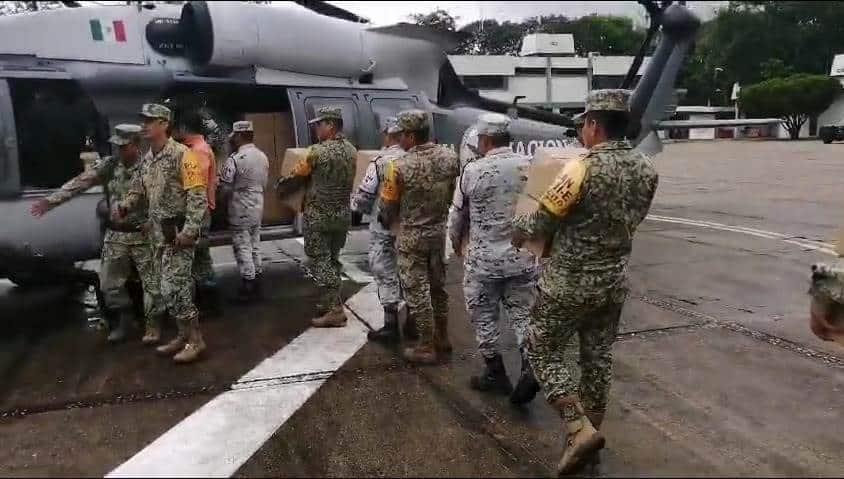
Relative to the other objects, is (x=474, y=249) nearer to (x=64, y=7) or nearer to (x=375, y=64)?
(x=375, y=64)

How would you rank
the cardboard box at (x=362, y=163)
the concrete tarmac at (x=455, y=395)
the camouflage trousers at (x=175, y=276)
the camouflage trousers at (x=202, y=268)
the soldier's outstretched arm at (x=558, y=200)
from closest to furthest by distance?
1. the soldier's outstretched arm at (x=558, y=200)
2. the concrete tarmac at (x=455, y=395)
3. the camouflage trousers at (x=175, y=276)
4. the cardboard box at (x=362, y=163)
5. the camouflage trousers at (x=202, y=268)

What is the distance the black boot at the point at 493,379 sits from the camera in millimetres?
4203

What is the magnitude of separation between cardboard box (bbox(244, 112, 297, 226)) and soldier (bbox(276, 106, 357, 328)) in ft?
5.70

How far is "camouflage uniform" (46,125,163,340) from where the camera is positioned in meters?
5.07

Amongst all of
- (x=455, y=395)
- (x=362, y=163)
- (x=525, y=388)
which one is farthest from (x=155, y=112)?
(x=525, y=388)

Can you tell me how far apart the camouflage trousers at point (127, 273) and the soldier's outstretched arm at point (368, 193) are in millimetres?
1542

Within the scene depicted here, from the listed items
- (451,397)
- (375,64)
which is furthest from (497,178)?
(375,64)

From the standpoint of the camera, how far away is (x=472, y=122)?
8102 millimetres

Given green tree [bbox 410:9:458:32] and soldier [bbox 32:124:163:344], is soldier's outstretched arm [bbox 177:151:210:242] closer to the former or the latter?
soldier [bbox 32:124:163:344]

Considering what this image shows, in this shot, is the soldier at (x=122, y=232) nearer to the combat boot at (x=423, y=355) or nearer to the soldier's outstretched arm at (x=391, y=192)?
the soldier's outstretched arm at (x=391, y=192)

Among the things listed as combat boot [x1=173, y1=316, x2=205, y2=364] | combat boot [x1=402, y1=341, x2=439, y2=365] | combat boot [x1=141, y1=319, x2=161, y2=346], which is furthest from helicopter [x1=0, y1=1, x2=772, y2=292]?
combat boot [x1=402, y1=341, x2=439, y2=365]

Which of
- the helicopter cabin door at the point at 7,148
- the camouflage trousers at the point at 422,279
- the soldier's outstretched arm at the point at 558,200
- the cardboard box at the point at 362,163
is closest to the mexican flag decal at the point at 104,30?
the helicopter cabin door at the point at 7,148

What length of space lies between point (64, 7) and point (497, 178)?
411cm

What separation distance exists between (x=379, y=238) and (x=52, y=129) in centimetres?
281
